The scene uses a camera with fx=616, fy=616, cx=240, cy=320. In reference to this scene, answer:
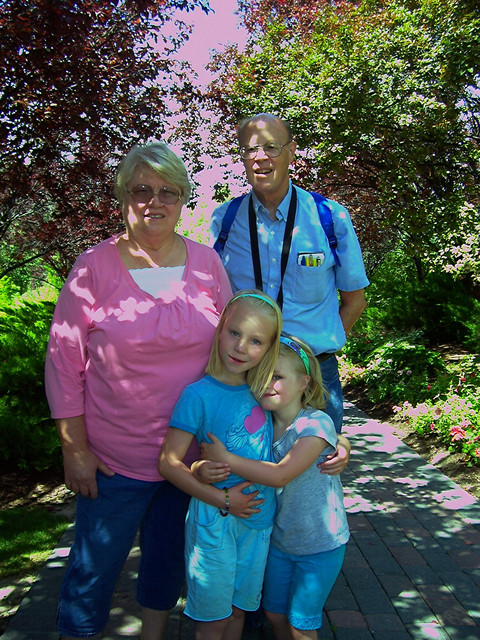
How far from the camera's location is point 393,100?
8.57 metres

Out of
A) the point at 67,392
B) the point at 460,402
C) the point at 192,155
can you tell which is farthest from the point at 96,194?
the point at 67,392

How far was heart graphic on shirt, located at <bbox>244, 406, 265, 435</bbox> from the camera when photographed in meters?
2.27

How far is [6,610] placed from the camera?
3096 millimetres

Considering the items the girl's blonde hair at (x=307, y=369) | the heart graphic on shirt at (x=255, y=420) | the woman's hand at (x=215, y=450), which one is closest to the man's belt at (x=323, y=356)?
the girl's blonde hair at (x=307, y=369)

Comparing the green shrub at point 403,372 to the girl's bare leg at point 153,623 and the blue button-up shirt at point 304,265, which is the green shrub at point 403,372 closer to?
the blue button-up shirt at point 304,265

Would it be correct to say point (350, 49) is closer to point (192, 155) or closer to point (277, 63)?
point (277, 63)

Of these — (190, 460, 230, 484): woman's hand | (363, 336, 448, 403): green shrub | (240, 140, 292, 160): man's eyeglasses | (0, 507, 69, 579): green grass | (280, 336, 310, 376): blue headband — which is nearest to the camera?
(190, 460, 230, 484): woman's hand

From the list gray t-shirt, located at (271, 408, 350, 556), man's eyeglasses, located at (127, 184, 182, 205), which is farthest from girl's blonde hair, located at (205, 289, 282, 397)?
man's eyeglasses, located at (127, 184, 182, 205)

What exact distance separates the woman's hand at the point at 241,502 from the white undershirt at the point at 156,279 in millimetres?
752

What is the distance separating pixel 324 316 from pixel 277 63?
Answer: 793cm

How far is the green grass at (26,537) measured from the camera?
3.62 m

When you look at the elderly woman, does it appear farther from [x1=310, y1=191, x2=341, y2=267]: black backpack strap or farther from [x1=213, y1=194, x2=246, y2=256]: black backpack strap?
[x1=310, y1=191, x2=341, y2=267]: black backpack strap

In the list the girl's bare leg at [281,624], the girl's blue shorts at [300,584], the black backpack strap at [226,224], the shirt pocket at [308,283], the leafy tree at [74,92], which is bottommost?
the girl's bare leg at [281,624]

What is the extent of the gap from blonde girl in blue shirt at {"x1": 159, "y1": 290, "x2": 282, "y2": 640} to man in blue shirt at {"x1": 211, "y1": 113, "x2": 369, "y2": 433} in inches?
19.2
